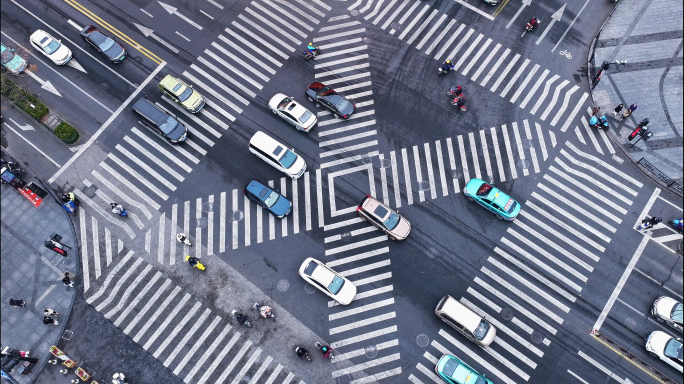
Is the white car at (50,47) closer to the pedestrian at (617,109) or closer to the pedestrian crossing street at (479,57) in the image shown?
the pedestrian crossing street at (479,57)

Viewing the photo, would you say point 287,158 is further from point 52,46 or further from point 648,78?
point 648,78

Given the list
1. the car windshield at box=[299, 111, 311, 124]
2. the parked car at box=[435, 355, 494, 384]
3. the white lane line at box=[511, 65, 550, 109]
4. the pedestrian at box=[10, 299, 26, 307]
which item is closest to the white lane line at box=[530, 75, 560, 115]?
the white lane line at box=[511, 65, 550, 109]

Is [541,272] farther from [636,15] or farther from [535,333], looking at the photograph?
[636,15]

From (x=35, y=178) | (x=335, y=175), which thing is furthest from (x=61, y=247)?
(x=335, y=175)

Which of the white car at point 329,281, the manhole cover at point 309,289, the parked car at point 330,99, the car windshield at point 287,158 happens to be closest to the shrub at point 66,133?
the car windshield at point 287,158

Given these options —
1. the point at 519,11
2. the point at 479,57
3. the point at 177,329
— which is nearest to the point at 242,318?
the point at 177,329

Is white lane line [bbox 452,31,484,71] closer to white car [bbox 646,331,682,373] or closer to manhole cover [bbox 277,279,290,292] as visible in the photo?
manhole cover [bbox 277,279,290,292]

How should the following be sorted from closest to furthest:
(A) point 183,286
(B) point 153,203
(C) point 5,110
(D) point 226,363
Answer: (D) point 226,363 < (A) point 183,286 < (B) point 153,203 < (C) point 5,110
